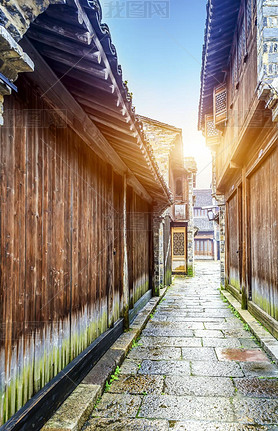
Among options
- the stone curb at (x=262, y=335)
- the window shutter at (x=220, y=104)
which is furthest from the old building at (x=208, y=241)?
the stone curb at (x=262, y=335)

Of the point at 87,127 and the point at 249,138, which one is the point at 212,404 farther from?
the point at 249,138

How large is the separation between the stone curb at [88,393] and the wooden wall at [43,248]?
0.32m

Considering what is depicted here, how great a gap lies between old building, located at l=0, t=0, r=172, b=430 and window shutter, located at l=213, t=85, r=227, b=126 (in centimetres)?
592

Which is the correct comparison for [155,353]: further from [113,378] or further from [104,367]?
[104,367]

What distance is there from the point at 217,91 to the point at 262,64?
20.3ft

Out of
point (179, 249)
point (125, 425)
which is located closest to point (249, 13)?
point (125, 425)

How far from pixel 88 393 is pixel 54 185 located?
210 centimetres

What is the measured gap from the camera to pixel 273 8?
4.45 m

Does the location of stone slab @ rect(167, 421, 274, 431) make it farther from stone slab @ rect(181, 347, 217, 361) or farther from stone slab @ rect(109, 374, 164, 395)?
stone slab @ rect(181, 347, 217, 361)

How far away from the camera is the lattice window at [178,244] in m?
19.4

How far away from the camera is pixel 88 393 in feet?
11.0

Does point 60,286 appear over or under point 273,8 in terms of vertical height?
under

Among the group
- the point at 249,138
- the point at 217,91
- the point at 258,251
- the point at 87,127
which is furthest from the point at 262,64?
the point at 217,91

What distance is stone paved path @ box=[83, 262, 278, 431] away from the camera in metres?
3.09
